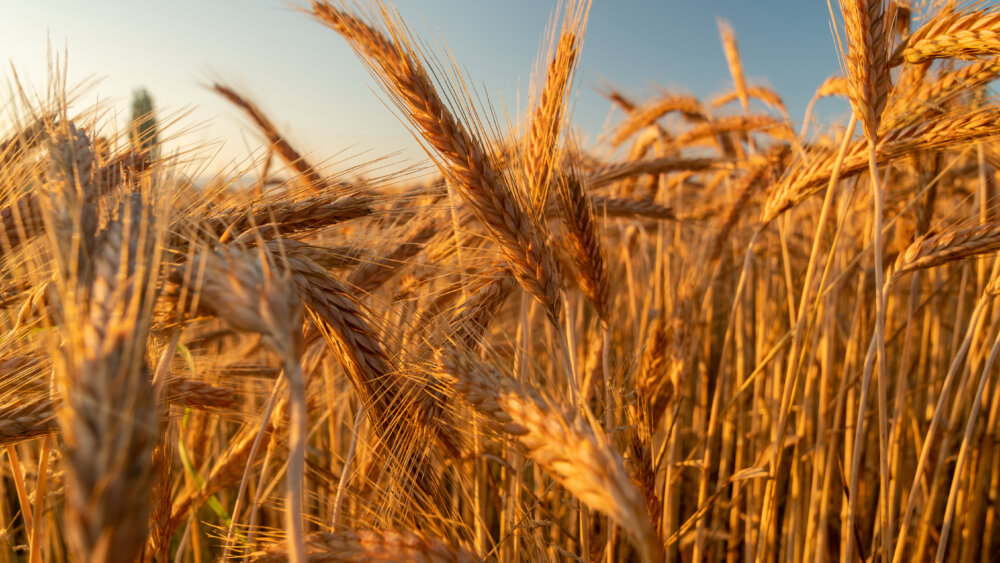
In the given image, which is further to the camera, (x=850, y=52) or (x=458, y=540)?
(x=850, y=52)

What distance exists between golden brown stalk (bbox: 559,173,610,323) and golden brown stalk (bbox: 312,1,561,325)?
202 millimetres

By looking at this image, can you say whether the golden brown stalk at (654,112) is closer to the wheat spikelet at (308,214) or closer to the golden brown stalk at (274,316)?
the wheat spikelet at (308,214)

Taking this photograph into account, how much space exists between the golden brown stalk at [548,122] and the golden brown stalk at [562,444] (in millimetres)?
481

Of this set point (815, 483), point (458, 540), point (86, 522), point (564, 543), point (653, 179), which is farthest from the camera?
point (653, 179)

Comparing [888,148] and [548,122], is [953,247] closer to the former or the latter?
[888,148]

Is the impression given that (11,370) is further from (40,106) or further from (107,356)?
(107,356)

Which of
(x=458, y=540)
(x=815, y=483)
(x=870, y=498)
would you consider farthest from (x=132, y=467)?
(x=870, y=498)

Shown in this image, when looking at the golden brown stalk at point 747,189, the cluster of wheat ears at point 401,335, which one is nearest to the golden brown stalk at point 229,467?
the cluster of wheat ears at point 401,335

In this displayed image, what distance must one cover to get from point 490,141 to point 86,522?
86 cm

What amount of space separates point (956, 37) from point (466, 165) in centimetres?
106

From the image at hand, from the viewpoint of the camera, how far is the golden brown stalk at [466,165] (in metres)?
0.95

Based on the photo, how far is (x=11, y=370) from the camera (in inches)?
35.4

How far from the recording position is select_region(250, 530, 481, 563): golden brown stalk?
2.34ft

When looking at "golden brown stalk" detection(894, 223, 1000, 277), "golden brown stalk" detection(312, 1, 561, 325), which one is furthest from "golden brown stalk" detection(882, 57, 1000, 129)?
"golden brown stalk" detection(312, 1, 561, 325)
